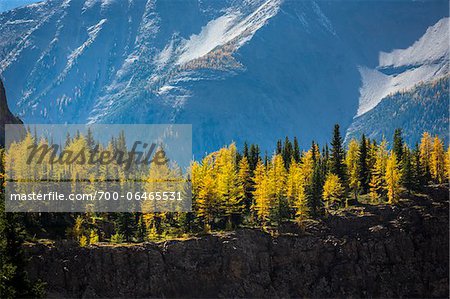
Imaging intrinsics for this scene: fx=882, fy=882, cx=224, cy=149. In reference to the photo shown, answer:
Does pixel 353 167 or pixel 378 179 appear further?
pixel 353 167

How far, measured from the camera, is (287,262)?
148m

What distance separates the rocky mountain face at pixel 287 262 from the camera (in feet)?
445

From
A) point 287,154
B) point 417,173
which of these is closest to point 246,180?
point 287,154

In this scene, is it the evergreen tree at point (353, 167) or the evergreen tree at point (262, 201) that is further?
the evergreen tree at point (353, 167)

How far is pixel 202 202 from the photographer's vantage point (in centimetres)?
14975

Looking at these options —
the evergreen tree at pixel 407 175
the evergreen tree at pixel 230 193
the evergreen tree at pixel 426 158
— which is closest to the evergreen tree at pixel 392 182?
the evergreen tree at pixel 407 175

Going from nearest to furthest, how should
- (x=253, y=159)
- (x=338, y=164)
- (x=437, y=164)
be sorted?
(x=437, y=164) < (x=338, y=164) < (x=253, y=159)

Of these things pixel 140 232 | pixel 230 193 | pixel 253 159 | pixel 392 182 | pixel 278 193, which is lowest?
pixel 140 232

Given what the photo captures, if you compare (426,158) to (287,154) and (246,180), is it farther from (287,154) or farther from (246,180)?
(246,180)

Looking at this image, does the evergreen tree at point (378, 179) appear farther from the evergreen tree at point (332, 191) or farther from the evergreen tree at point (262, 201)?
the evergreen tree at point (262, 201)

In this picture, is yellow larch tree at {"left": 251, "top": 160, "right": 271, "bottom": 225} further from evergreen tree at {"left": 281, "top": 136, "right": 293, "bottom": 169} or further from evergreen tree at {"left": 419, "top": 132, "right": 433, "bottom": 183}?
evergreen tree at {"left": 419, "top": 132, "right": 433, "bottom": 183}

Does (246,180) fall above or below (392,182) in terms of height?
above

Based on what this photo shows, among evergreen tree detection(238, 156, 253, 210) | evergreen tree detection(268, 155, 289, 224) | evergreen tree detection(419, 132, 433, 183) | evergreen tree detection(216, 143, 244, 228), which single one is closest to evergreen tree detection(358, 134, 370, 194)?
evergreen tree detection(419, 132, 433, 183)

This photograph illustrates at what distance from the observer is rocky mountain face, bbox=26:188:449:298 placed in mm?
135625
